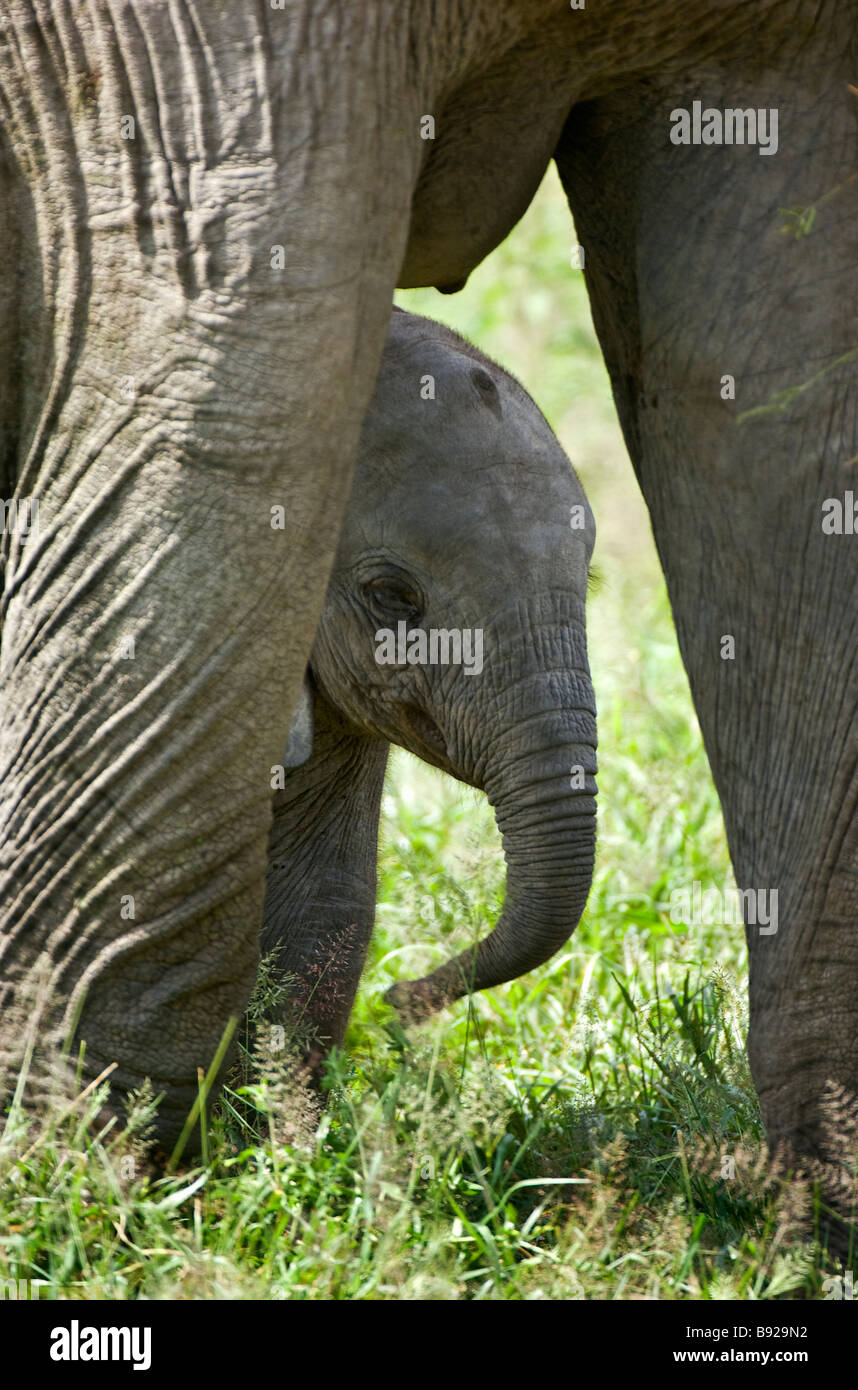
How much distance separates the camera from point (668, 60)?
7.66 feet

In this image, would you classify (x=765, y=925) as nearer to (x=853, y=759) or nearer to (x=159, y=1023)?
(x=853, y=759)

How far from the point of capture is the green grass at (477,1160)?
227 cm

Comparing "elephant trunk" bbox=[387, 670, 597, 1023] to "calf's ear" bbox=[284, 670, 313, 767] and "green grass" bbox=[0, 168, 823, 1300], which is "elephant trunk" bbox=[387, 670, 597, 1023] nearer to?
"green grass" bbox=[0, 168, 823, 1300]

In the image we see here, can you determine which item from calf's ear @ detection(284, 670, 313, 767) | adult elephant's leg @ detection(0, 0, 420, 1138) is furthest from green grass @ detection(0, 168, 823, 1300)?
calf's ear @ detection(284, 670, 313, 767)

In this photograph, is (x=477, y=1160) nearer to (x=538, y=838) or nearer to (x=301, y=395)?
(x=538, y=838)

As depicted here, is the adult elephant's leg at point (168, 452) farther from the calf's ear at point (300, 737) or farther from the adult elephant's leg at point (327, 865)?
the adult elephant's leg at point (327, 865)

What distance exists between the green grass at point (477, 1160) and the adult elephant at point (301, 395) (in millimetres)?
158

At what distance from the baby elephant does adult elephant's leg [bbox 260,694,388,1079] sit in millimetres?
17

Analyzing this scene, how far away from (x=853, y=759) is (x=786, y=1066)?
0.42m

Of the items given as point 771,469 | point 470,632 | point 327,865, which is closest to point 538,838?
point 470,632

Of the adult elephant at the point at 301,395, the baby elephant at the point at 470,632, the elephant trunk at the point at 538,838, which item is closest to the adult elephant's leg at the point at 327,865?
the baby elephant at the point at 470,632

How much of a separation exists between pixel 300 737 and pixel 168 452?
3.85 ft
